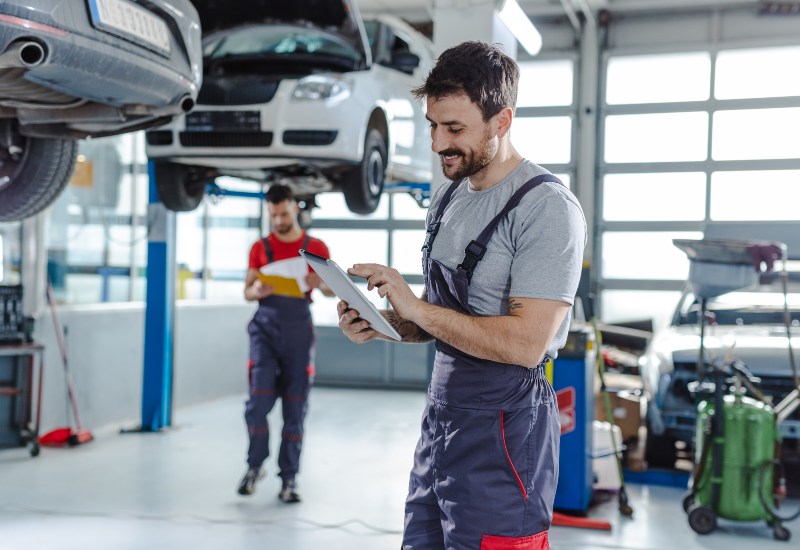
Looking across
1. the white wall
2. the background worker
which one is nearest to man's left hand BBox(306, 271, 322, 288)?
the background worker

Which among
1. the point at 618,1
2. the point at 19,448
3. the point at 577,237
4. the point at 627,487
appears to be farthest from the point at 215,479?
the point at 618,1

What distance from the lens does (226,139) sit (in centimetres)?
477

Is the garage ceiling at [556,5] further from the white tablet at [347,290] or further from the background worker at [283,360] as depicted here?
the white tablet at [347,290]

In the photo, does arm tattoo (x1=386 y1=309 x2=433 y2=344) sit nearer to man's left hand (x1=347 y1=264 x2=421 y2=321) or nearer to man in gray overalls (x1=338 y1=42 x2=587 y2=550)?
man in gray overalls (x1=338 y1=42 x2=587 y2=550)

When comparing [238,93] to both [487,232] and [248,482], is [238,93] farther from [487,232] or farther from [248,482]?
[487,232]

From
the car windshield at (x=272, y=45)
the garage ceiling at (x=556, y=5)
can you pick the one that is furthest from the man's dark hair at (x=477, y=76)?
the garage ceiling at (x=556, y=5)

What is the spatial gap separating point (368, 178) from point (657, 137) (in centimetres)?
519

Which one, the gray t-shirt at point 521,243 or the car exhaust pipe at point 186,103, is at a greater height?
the car exhaust pipe at point 186,103

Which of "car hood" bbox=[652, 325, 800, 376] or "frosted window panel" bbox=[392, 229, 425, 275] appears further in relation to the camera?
"frosted window panel" bbox=[392, 229, 425, 275]

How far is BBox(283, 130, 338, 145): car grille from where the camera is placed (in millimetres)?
4691

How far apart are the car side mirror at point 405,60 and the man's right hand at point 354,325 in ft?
12.9

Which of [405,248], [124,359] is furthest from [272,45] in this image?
[405,248]

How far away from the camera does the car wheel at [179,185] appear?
5.21 m

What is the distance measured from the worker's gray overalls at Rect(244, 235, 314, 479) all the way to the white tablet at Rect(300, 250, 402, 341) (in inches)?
110
